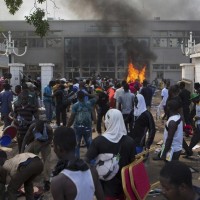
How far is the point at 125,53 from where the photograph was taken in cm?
5234

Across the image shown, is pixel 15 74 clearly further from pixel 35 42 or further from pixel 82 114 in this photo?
pixel 35 42

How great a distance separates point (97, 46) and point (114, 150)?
Result: 48006mm

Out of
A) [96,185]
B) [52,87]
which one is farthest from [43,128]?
[52,87]

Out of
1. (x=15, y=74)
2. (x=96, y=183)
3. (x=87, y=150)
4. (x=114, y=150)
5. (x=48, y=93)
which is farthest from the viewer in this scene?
(x=15, y=74)

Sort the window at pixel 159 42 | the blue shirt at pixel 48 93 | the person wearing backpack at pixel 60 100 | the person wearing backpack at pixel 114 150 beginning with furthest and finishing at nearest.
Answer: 1. the window at pixel 159 42
2. the blue shirt at pixel 48 93
3. the person wearing backpack at pixel 60 100
4. the person wearing backpack at pixel 114 150

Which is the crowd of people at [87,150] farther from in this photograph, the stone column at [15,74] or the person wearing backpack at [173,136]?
the stone column at [15,74]

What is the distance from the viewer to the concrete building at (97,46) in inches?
2042

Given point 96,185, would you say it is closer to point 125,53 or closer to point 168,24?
point 125,53

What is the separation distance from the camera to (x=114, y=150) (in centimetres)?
410

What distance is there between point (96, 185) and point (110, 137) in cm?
83

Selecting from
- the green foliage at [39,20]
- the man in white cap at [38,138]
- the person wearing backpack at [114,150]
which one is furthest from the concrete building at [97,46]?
the person wearing backpack at [114,150]

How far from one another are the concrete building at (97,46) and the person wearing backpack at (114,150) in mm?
45897

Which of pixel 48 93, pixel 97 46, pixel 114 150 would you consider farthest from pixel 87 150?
pixel 97 46

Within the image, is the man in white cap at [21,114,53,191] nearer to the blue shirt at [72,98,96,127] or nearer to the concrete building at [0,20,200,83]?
the blue shirt at [72,98,96,127]
